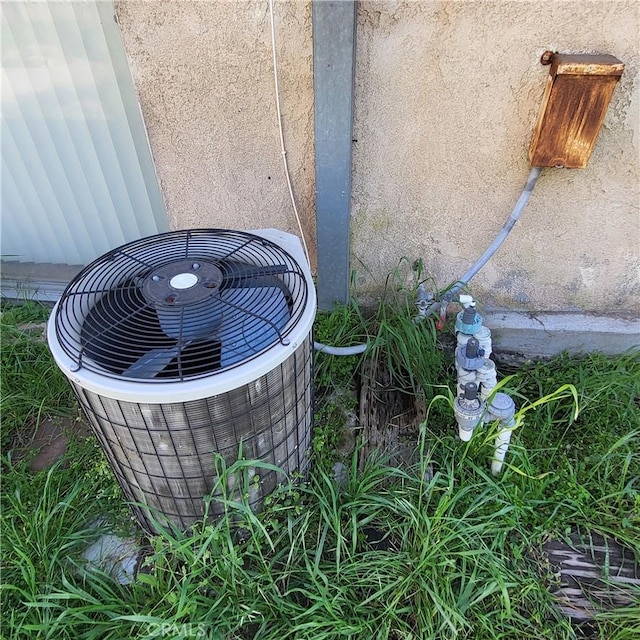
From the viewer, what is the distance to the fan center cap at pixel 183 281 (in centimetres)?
160

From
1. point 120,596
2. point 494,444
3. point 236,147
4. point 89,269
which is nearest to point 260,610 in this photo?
point 120,596

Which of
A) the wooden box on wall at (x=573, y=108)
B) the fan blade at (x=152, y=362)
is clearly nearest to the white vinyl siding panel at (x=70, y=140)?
the fan blade at (x=152, y=362)

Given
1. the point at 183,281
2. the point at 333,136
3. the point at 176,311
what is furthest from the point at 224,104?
the point at 176,311

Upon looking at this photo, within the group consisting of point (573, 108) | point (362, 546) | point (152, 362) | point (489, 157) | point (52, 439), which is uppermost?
point (573, 108)

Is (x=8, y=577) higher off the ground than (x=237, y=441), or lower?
lower

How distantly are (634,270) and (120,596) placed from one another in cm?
275

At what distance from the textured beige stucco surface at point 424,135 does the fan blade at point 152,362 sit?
4.18 feet

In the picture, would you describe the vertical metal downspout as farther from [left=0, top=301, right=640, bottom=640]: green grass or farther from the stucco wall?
[left=0, top=301, right=640, bottom=640]: green grass

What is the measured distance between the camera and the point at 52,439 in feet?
7.88

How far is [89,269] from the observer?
174cm

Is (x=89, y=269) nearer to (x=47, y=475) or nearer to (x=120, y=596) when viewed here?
(x=47, y=475)
